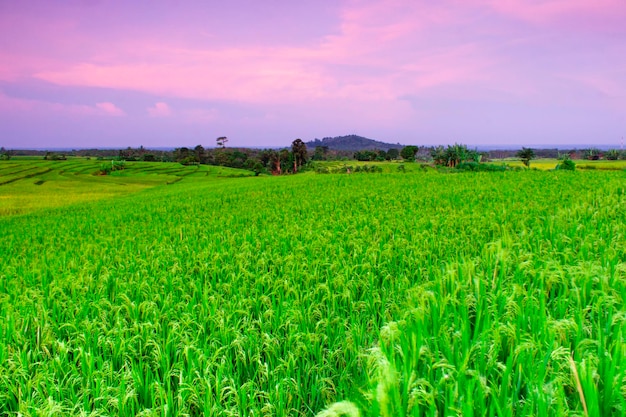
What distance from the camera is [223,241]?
345 inches

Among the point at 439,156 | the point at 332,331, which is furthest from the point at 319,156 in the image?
the point at 332,331

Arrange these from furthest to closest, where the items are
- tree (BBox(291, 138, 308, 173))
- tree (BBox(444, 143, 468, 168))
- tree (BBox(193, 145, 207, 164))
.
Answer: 1. tree (BBox(193, 145, 207, 164))
2. tree (BBox(291, 138, 308, 173))
3. tree (BBox(444, 143, 468, 168))

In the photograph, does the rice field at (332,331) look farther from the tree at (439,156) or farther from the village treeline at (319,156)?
the tree at (439,156)

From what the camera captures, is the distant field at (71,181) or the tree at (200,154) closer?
the distant field at (71,181)

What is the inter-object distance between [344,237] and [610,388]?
21.1ft

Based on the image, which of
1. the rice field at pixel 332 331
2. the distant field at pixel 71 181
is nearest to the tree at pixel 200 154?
the distant field at pixel 71 181

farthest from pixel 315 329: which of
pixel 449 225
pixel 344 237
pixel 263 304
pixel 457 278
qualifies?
pixel 449 225

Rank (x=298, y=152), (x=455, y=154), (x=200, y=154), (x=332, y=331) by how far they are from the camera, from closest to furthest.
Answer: (x=332, y=331), (x=455, y=154), (x=298, y=152), (x=200, y=154)

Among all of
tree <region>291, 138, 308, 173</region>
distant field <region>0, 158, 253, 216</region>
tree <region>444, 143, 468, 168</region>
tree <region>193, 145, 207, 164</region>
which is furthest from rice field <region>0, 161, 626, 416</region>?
tree <region>193, 145, 207, 164</region>

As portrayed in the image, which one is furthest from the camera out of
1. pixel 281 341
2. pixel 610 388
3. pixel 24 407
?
pixel 281 341

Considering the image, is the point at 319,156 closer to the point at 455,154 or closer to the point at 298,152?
the point at 298,152

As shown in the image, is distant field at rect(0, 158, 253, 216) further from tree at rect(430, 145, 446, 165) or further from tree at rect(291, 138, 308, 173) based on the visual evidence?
tree at rect(430, 145, 446, 165)

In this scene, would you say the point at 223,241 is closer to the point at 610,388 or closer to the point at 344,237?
the point at 344,237

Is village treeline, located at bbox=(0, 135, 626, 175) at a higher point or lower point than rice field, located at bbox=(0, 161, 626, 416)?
higher
